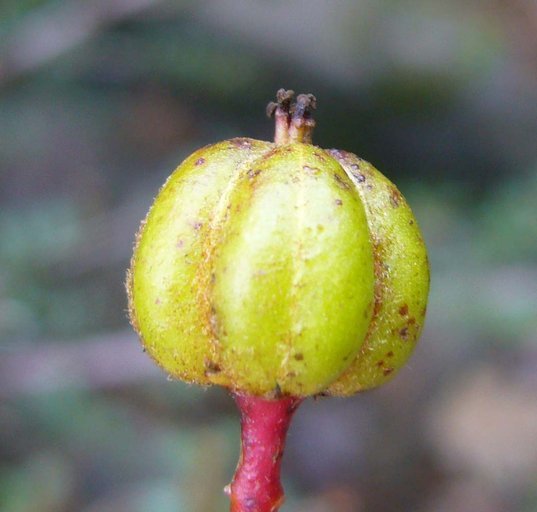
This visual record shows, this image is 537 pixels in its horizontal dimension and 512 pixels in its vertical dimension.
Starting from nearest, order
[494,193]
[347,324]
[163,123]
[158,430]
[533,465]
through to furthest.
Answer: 1. [347,324]
2. [158,430]
3. [533,465]
4. [494,193]
5. [163,123]

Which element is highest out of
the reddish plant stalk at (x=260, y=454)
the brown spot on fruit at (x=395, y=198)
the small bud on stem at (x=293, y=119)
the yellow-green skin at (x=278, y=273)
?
the small bud on stem at (x=293, y=119)

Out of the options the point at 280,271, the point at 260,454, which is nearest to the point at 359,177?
the point at 280,271

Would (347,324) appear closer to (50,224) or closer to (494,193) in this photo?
(50,224)

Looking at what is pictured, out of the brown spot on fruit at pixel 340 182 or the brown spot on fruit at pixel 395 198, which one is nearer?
the brown spot on fruit at pixel 340 182

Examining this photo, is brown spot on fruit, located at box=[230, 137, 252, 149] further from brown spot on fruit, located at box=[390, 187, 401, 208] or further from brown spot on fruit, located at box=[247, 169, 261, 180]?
brown spot on fruit, located at box=[390, 187, 401, 208]

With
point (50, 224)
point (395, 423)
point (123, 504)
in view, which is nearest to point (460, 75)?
point (395, 423)

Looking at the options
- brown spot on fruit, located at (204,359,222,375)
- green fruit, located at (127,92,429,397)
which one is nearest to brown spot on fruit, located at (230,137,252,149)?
green fruit, located at (127,92,429,397)

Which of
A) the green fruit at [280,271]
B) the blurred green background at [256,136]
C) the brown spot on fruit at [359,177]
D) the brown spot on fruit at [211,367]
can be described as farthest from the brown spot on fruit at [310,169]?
the blurred green background at [256,136]

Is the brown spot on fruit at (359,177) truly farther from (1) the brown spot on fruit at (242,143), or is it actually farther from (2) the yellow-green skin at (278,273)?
(1) the brown spot on fruit at (242,143)
